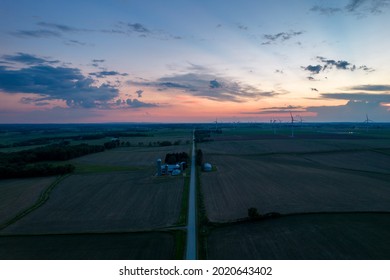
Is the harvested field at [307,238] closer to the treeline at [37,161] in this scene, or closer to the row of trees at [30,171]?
the row of trees at [30,171]

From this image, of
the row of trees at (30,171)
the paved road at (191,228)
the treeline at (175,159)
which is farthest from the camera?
the treeline at (175,159)

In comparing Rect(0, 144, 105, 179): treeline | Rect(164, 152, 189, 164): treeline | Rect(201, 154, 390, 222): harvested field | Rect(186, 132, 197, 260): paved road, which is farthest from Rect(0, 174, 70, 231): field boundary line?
Rect(164, 152, 189, 164): treeline

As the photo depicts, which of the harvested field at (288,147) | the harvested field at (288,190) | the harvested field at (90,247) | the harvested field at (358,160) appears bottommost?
the harvested field at (90,247)

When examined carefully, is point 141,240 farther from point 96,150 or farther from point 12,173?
point 96,150

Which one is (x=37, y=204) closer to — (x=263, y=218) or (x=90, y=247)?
(x=90, y=247)

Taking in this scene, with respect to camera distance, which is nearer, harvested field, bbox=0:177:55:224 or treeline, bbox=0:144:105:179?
harvested field, bbox=0:177:55:224

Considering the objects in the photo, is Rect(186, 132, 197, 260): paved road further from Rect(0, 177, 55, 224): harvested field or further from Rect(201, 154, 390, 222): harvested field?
Rect(0, 177, 55, 224): harvested field

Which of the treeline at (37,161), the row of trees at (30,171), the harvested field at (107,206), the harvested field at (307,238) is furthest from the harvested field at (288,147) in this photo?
the harvested field at (307,238)
